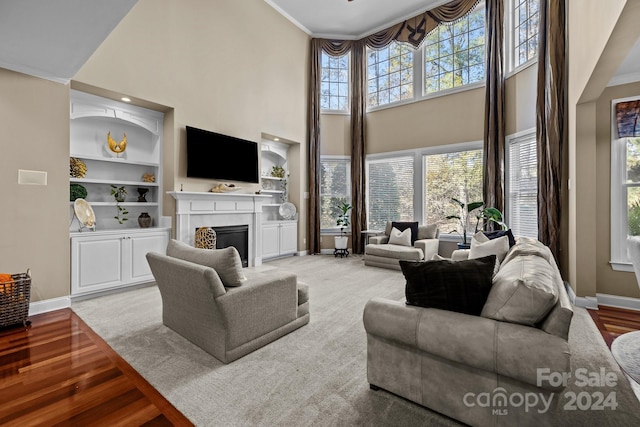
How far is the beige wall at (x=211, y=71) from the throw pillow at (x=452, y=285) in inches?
165

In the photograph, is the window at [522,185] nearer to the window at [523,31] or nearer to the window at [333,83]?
the window at [523,31]

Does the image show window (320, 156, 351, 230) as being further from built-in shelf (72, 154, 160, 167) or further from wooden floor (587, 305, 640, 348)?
wooden floor (587, 305, 640, 348)

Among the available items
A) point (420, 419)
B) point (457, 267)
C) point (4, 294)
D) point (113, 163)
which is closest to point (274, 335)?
point (420, 419)

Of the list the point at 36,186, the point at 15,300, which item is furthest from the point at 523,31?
the point at 15,300

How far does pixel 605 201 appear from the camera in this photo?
12.2 ft

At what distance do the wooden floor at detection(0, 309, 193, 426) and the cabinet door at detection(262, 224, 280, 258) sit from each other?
3806 millimetres

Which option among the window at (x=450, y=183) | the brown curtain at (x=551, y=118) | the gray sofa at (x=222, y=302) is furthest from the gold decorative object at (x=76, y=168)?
the brown curtain at (x=551, y=118)

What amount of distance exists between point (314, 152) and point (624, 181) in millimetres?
5429

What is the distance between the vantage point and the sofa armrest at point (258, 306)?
2.20 metres

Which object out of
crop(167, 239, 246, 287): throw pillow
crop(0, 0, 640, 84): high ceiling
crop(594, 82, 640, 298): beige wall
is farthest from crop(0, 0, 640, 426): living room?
crop(167, 239, 246, 287): throw pillow

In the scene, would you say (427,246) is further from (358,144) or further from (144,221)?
(144,221)

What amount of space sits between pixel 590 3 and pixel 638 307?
3.37m

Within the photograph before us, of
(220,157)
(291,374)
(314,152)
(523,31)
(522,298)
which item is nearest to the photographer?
(522,298)

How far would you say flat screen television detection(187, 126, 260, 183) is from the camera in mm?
4930
